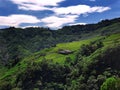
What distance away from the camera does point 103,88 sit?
112m

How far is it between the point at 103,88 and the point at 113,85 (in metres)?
3.92

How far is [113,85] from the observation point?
11138 cm
